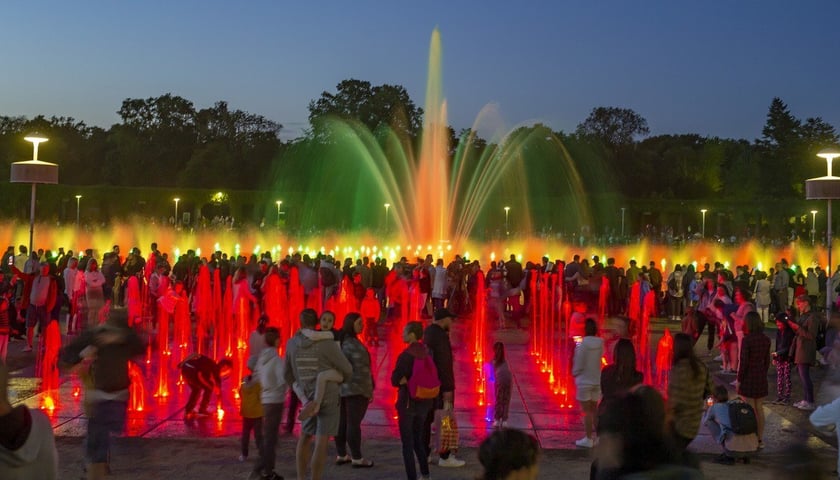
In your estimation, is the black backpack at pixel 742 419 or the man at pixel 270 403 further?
the black backpack at pixel 742 419

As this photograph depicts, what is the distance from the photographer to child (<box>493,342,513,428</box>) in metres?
10.7

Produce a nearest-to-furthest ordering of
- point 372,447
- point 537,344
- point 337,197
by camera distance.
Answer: point 372,447 → point 537,344 → point 337,197

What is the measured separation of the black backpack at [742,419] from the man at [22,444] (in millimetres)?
7396

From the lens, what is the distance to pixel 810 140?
103562 mm

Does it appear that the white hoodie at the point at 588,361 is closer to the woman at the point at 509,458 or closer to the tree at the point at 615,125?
the woman at the point at 509,458

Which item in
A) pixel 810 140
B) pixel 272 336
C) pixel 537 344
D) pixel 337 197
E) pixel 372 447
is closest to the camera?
pixel 272 336

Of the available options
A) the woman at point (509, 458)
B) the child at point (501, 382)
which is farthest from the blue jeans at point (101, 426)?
the woman at point (509, 458)

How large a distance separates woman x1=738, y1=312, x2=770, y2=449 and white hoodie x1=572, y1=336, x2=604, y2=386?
1750mm

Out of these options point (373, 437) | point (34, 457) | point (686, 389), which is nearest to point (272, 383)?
point (373, 437)

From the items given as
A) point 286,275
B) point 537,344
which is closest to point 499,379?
point 537,344

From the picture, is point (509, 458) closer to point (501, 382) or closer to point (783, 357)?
point (501, 382)

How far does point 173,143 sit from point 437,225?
239 feet

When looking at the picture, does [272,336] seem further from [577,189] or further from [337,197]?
[577,189]

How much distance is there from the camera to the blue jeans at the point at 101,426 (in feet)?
25.9
